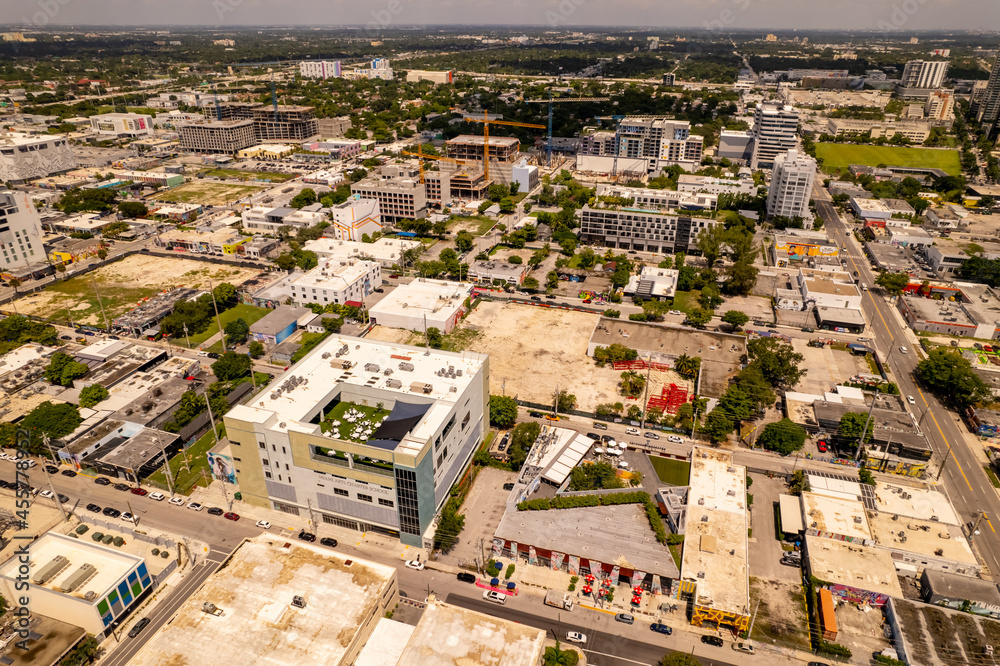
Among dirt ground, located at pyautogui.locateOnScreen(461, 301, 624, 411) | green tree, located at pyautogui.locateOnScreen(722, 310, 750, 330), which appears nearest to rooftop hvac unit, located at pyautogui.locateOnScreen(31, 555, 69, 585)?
dirt ground, located at pyautogui.locateOnScreen(461, 301, 624, 411)

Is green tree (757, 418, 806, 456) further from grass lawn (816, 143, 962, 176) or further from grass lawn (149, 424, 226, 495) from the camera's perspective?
grass lawn (816, 143, 962, 176)

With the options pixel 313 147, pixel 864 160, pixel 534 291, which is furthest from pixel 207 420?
pixel 864 160

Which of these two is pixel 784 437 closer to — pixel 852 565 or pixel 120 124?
pixel 852 565

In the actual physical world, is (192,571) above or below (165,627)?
below

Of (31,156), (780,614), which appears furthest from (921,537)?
(31,156)

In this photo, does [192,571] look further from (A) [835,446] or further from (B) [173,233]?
(B) [173,233]
